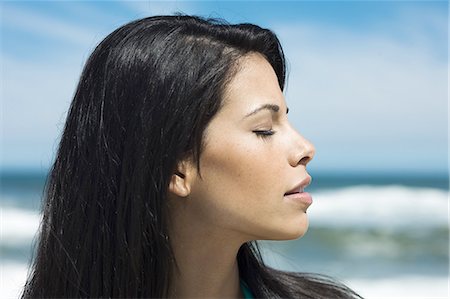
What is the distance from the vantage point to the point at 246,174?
7.50 ft

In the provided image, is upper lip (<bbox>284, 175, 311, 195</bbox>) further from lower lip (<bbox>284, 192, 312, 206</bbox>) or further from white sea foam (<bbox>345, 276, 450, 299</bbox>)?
white sea foam (<bbox>345, 276, 450, 299</bbox>)

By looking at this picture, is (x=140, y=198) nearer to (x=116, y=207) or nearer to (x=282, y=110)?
(x=116, y=207)

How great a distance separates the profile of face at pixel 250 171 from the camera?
2291 mm

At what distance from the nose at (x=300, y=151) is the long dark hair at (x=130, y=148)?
279 mm

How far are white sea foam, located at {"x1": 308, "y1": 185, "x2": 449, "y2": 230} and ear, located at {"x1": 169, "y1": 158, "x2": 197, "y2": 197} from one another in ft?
33.7

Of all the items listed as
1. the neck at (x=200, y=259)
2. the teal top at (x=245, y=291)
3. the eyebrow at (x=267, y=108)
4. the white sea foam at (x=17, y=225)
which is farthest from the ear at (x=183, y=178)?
the white sea foam at (x=17, y=225)

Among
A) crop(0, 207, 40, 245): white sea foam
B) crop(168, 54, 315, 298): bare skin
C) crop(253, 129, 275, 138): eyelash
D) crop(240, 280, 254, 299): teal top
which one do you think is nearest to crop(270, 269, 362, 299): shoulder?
crop(240, 280, 254, 299): teal top

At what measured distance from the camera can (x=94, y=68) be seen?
2445mm

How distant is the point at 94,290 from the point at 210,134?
64cm

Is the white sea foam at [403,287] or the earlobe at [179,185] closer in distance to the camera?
the earlobe at [179,185]

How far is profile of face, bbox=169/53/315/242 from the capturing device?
229 cm

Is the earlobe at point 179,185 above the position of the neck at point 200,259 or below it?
above

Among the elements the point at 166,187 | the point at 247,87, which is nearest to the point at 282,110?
the point at 247,87

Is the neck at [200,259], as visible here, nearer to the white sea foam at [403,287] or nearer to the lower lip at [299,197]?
the lower lip at [299,197]
